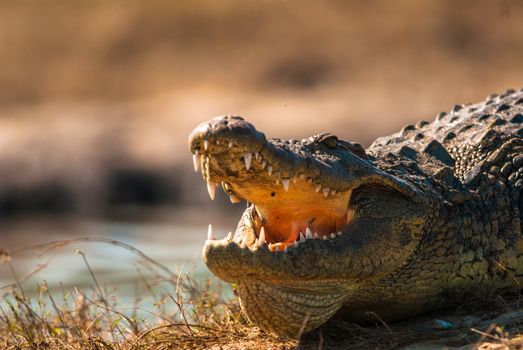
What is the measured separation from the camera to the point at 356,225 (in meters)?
4.29

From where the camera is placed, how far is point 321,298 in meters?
4.16

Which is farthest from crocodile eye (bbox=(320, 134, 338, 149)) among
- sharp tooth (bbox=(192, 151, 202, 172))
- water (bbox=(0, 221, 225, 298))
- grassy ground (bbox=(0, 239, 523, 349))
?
water (bbox=(0, 221, 225, 298))

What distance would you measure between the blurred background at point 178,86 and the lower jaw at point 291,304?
6.19 m

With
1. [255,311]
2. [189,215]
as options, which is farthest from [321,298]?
[189,215]

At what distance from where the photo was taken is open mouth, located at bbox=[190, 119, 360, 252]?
3.90 meters

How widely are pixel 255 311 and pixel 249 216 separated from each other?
20.6 inches

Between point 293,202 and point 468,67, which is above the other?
point 468,67

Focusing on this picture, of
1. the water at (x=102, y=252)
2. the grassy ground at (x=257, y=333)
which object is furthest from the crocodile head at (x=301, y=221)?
the water at (x=102, y=252)

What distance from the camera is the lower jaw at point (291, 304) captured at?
406 cm

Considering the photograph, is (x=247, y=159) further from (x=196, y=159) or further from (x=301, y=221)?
(x=301, y=221)

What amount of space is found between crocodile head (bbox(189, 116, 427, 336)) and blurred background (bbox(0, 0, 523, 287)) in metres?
6.07

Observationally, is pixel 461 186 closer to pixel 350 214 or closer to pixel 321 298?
pixel 350 214

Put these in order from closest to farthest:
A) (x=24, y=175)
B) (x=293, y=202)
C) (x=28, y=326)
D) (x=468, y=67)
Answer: (x=293, y=202) → (x=28, y=326) → (x=24, y=175) → (x=468, y=67)

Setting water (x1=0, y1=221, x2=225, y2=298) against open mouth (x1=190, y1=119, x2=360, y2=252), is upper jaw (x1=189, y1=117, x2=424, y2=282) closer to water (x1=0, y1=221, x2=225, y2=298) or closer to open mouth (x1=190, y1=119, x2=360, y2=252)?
open mouth (x1=190, y1=119, x2=360, y2=252)
